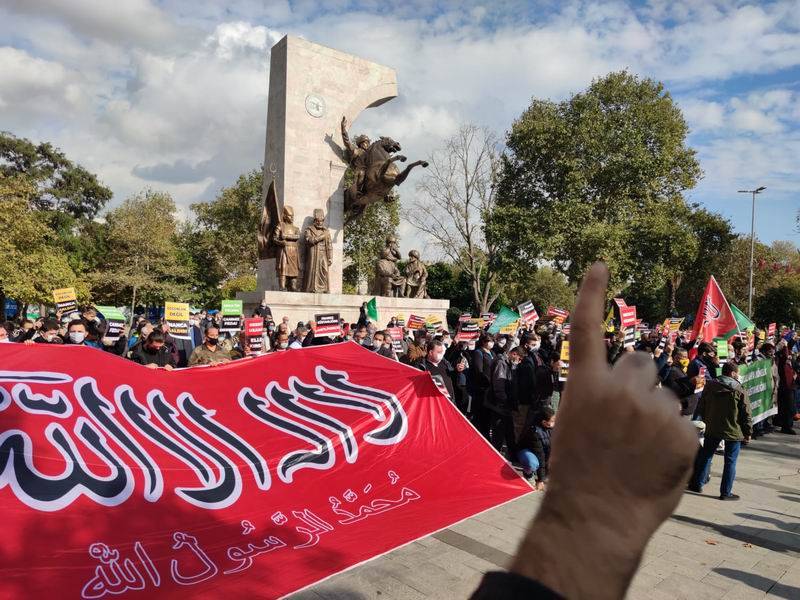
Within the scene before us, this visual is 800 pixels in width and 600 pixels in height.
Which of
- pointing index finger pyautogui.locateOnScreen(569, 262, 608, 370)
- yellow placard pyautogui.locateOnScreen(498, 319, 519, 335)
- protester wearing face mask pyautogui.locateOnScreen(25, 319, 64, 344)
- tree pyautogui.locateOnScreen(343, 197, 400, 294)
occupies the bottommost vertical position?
protester wearing face mask pyautogui.locateOnScreen(25, 319, 64, 344)

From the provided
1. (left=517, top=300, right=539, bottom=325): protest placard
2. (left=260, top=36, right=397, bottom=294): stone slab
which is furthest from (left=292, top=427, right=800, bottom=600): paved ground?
(left=260, top=36, right=397, bottom=294): stone slab

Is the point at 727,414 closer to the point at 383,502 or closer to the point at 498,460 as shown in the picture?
the point at 498,460

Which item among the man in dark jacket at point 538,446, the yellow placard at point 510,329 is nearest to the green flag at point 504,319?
the yellow placard at point 510,329

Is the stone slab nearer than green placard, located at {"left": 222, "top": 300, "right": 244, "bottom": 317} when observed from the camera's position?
No

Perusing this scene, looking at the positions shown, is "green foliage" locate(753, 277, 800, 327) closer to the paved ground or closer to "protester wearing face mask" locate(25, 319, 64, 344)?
the paved ground

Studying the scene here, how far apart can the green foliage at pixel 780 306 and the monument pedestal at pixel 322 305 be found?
28.2 m

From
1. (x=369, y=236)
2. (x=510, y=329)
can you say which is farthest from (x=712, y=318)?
(x=369, y=236)

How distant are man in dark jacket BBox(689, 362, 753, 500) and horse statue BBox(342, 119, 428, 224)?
562 inches

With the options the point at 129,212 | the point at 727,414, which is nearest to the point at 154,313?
the point at 129,212

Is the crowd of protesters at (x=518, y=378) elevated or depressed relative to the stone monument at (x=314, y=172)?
depressed

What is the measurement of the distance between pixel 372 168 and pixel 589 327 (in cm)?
1947

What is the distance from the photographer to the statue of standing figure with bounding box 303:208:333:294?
60.6 ft

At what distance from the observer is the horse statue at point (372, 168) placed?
64.8 feet

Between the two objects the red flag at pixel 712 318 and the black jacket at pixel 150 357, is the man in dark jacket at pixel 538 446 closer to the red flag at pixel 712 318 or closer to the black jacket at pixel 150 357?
the black jacket at pixel 150 357
